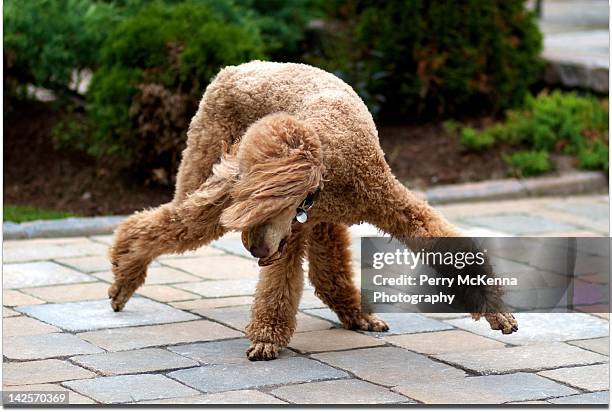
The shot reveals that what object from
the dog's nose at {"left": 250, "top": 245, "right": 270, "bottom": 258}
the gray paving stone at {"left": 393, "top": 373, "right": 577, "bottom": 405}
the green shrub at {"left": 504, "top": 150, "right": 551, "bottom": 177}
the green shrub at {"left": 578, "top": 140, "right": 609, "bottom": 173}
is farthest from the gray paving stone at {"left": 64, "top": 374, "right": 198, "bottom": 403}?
the green shrub at {"left": 578, "top": 140, "right": 609, "bottom": 173}

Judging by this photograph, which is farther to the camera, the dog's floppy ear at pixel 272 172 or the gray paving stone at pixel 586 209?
the gray paving stone at pixel 586 209

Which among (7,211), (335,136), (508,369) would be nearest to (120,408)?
(335,136)

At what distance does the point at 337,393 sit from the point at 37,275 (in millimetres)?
2444

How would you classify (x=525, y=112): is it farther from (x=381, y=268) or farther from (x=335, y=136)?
(x=335, y=136)

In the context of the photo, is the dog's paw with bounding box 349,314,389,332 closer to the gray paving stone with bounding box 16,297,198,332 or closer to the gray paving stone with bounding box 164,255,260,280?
the gray paving stone with bounding box 16,297,198,332

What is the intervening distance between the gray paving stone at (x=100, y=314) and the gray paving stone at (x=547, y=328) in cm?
143

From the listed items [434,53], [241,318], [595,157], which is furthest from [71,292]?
[595,157]

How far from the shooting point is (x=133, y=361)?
4719mm

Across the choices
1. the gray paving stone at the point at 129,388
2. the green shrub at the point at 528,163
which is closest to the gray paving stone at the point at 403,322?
the gray paving stone at the point at 129,388

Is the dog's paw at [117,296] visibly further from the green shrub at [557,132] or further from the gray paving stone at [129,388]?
the green shrub at [557,132]

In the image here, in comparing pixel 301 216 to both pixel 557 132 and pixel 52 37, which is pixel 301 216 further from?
pixel 557 132

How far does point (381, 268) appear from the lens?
16.9 ft

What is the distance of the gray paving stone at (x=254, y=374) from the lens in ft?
14.5

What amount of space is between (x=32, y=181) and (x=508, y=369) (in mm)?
4509
